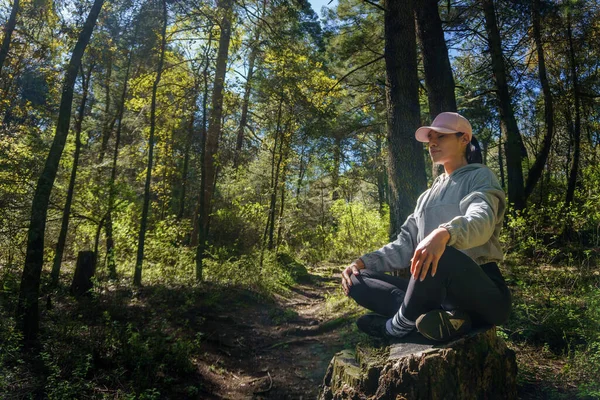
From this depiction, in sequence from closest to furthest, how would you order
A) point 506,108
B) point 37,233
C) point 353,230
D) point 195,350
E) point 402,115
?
point 37,233
point 195,350
point 402,115
point 506,108
point 353,230

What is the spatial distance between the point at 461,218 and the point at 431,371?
867mm

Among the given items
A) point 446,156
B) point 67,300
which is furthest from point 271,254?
point 446,156

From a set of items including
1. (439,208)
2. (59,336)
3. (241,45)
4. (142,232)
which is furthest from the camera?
(241,45)

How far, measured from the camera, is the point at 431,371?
1999 mm

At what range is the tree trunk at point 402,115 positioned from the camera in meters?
4.93

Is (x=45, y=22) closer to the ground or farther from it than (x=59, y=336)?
farther from it

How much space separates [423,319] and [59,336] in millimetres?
4717

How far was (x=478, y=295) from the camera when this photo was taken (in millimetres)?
1983

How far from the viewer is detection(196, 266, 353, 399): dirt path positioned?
427 cm

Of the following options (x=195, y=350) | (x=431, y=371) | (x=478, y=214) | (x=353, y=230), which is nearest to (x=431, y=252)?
(x=478, y=214)

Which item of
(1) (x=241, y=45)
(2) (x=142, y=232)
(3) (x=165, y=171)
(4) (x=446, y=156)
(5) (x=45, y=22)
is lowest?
(2) (x=142, y=232)

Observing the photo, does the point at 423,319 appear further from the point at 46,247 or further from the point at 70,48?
the point at 46,247

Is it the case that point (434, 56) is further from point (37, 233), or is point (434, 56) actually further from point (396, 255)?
point (37, 233)

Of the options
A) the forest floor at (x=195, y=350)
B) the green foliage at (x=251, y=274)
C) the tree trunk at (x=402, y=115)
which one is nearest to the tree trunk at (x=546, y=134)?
the forest floor at (x=195, y=350)
